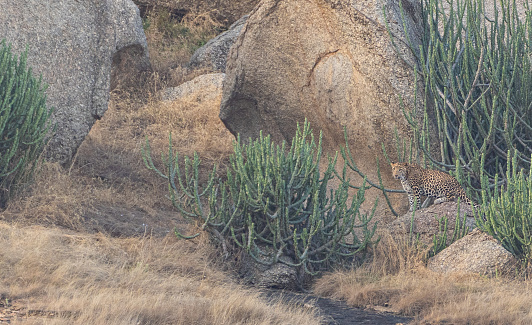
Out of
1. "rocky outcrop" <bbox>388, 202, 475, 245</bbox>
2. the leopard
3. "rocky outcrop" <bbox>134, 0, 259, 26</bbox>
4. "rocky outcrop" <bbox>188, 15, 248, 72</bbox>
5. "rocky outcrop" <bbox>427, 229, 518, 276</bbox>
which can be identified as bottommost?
"rocky outcrop" <bbox>427, 229, 518, 276</bbox>

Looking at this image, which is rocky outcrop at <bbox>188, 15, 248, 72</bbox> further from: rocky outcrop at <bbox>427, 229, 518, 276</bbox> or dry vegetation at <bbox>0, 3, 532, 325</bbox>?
rocky outcrop at <bbox>427, 229, 518, 276</bbox>

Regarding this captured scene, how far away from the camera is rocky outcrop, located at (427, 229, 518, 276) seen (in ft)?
22.6

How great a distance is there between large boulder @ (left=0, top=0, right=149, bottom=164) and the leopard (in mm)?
4285

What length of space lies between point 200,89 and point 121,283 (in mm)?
6709

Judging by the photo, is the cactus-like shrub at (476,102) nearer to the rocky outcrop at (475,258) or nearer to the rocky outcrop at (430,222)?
the rocky outcrop at (430,222)

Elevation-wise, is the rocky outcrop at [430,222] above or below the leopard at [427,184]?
below

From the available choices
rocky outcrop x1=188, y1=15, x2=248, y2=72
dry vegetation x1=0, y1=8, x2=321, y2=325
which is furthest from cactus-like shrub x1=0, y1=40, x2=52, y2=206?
rocky outcrop x1=188, y1=15, x2=248, y2=72

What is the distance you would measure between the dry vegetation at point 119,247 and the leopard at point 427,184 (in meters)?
2.46

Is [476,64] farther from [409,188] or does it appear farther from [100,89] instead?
[100,89]

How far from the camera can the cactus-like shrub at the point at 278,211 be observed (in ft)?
23.5

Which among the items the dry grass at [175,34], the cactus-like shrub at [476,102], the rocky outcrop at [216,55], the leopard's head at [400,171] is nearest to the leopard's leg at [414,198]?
the leopard's head at [400,171]

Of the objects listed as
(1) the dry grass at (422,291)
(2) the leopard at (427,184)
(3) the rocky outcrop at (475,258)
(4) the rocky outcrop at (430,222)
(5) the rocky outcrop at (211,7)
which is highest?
(5) the rocky outcrop at (211,7)

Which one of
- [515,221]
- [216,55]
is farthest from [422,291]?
[216,55]

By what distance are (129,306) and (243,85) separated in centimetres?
548
